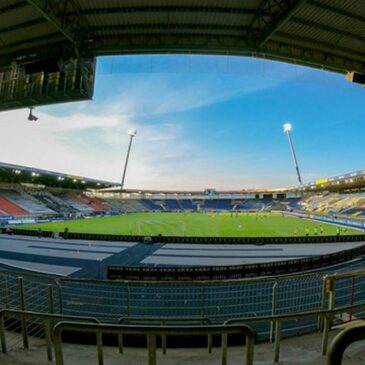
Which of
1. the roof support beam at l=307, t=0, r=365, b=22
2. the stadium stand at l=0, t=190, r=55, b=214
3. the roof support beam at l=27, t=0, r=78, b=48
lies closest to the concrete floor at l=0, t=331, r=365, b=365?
the roof support beam at l=27, t=0, r=78, b=48

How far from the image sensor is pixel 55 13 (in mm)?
7062

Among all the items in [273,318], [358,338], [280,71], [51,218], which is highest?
[280,71]

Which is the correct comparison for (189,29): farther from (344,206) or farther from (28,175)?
(344,206)

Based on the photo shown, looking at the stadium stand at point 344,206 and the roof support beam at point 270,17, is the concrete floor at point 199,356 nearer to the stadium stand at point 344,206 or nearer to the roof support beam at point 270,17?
the roof support beam at point 270,17

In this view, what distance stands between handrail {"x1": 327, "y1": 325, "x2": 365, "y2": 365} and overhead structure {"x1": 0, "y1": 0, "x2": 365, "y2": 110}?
679 centimetres

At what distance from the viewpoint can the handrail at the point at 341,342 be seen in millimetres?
1846

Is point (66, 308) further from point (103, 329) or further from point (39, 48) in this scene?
point (39, 48)

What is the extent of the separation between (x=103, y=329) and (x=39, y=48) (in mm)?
9337

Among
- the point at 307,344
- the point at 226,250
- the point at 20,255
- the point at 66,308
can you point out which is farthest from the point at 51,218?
the point at 307,344

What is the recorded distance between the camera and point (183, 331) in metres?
2.35

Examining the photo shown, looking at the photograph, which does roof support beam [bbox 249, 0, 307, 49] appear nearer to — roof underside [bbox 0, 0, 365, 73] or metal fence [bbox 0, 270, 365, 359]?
roof underside [bbox 0, 0, 365, 73]

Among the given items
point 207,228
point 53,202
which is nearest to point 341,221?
point 207,228

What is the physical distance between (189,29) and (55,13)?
3.58 metres

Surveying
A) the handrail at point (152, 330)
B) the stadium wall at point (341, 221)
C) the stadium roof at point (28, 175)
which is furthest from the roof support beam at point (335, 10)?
the stadium roof at point (28, 175)
